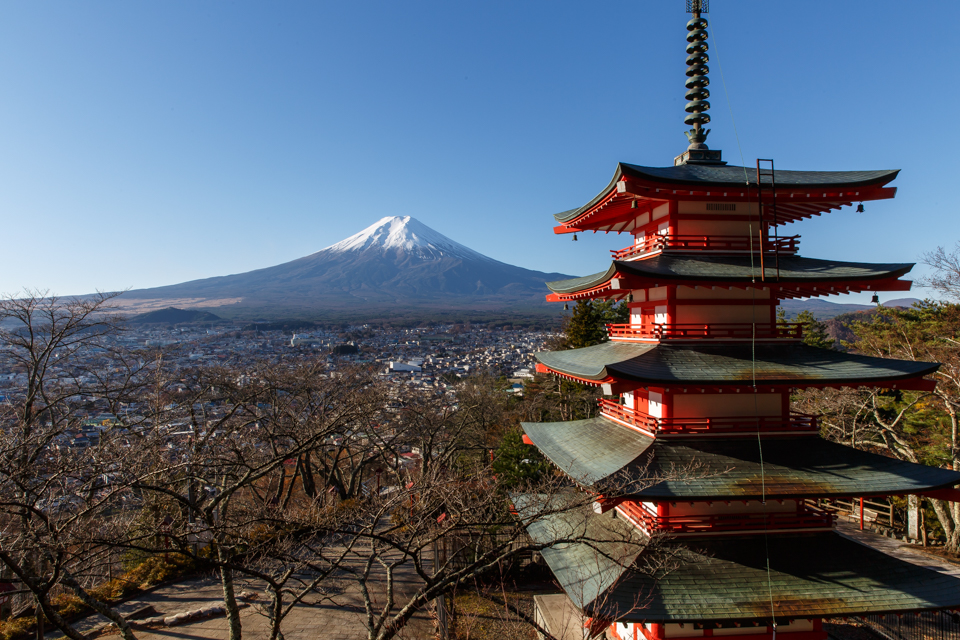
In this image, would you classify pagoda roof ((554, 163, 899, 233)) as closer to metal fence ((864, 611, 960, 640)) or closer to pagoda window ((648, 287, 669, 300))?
pagoda window ((648, 287, 669, 300))

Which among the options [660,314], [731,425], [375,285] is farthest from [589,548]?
[375,285]

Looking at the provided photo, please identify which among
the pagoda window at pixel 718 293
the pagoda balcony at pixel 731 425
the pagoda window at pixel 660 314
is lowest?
the pagoda balcony at pixel 731 425

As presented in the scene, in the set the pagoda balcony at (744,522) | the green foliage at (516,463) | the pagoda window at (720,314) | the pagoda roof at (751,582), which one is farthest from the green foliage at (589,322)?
the pagoda roof at (751,582)

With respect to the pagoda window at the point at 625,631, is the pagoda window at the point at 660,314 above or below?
above

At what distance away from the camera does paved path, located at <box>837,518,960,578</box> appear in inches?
551

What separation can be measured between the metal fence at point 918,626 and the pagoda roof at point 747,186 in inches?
359

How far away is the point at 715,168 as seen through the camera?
884 cm

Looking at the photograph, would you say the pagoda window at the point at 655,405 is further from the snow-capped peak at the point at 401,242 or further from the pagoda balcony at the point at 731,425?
the snow-capped peak at the point at 401,242

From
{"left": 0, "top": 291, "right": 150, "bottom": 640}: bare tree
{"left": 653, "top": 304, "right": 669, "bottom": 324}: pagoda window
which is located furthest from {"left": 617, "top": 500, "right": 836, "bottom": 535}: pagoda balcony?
{"left": 0, "top": 291, "right": 150, "bottom": 640}: bare tree

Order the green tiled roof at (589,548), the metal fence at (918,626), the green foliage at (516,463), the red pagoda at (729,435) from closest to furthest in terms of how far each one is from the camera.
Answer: the red pagoda at (729,435)
the green tiled roof at (589,548)
the metal fence at (918,626)
the green foliage at (516,463)

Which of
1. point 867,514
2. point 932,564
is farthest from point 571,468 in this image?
point 867,514

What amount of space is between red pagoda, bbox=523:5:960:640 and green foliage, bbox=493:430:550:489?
268 inches

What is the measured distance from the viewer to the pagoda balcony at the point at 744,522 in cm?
751

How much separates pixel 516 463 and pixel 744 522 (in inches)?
369
